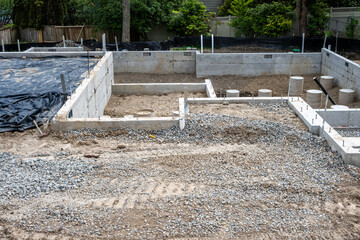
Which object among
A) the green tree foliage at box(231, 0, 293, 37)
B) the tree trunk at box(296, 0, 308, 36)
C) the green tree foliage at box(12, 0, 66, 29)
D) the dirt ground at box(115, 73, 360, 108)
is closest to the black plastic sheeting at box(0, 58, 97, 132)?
the dirt ground at box(115, 73, 360, 108)

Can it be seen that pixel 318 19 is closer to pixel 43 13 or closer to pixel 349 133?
pixel 349 133

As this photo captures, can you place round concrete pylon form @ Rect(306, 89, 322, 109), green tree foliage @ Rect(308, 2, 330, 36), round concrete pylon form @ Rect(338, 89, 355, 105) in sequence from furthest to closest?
green tree foliage @ Rect(308, 2, 330, 36), round concrete pylon form @ Rect(338, 89, 355, 105), round concrete pylon form @ Rect(306, 89, 322, 109)

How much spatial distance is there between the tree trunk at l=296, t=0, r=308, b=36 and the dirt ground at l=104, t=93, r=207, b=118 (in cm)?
944

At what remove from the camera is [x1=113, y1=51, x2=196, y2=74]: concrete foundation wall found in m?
20.0

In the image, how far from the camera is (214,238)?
619cm

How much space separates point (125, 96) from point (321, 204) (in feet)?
37.2

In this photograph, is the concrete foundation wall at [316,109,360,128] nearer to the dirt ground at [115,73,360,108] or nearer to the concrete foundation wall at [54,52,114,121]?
Answer: the dirt ground at [115,73,360,108]

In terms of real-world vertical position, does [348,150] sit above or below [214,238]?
above

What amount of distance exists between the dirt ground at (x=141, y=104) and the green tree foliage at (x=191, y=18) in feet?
31.0

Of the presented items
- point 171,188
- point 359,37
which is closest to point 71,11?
point 359,37

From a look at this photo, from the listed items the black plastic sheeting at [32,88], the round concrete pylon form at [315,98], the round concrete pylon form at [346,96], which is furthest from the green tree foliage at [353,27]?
the black plastic sheeting at [32,88]

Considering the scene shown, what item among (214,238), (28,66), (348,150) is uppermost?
(28,66)

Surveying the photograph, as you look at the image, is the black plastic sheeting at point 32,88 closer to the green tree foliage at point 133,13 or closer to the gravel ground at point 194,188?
the gravel ground at point 194,188

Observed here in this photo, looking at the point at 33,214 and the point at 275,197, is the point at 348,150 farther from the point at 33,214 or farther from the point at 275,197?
the point at 33,214
